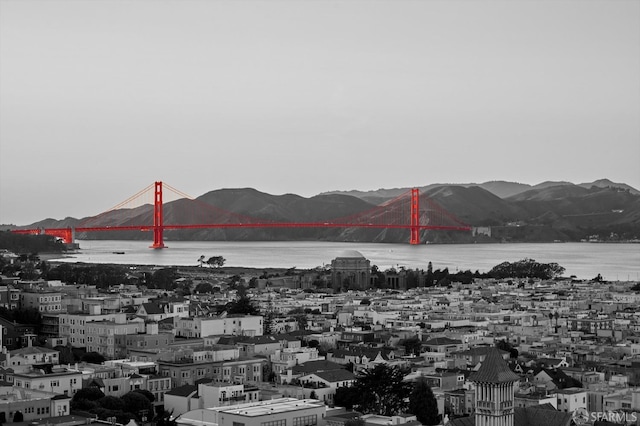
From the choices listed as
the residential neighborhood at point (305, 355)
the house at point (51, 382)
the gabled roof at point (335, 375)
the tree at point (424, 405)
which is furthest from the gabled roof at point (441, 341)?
the house at point (51, 382)

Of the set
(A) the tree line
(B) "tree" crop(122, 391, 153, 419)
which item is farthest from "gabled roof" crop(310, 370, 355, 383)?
(B) "tree" crop(122, 391, 153, 419)

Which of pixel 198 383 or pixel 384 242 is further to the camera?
pixel 384 242

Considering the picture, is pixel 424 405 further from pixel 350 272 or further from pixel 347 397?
pixel 350 272

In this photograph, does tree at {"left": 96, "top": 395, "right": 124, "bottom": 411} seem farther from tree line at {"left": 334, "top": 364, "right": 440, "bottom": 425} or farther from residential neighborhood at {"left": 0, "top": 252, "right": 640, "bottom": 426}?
tree line at {"left": 334, "top": 364, "right": 440, "bottom": 425}

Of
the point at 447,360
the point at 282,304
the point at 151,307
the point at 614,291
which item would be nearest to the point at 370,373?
the point at 447,360

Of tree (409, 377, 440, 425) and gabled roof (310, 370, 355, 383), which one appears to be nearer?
tree (409, 377, 440, 425)

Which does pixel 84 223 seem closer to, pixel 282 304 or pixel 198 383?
pixel 282 304

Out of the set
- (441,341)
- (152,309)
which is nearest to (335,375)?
(441,341)
